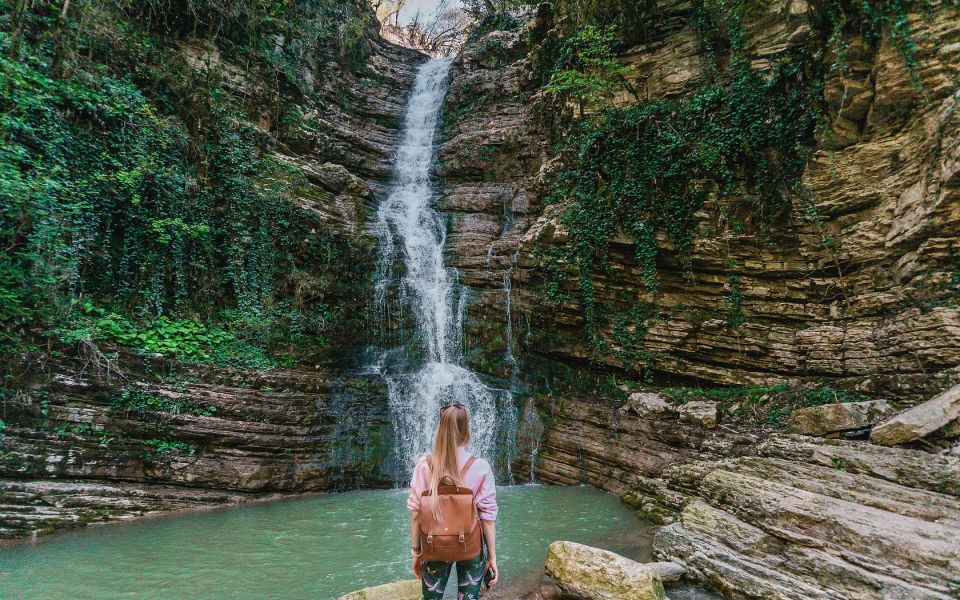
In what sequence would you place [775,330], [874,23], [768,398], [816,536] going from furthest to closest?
[775,330]
[768,398]
[874,23]
[816,536]

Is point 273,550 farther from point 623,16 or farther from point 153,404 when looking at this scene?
point 623,16

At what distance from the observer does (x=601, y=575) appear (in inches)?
155

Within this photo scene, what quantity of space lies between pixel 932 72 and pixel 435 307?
33.1ft

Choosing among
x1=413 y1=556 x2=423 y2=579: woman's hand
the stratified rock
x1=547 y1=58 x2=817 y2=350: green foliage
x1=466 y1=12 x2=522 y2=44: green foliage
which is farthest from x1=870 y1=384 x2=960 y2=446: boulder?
x1=466 y1=12 x2=522 y2=44: green foliage

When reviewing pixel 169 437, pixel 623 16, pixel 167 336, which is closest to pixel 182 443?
pixel 169 437

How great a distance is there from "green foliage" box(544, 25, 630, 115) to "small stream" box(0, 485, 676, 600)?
31.7ft

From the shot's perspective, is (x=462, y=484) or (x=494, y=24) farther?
(x=494, y=24)

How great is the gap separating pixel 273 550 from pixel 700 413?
23.3 feet

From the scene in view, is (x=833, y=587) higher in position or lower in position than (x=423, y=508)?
lower

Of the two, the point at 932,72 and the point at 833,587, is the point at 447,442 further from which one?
the point at 932,72

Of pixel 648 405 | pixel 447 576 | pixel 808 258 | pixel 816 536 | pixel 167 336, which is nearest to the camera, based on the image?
pixel 447 576

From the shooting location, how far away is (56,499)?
20.9 ft

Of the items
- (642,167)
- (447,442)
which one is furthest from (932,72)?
(447,442)

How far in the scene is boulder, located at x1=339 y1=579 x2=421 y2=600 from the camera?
378cm
